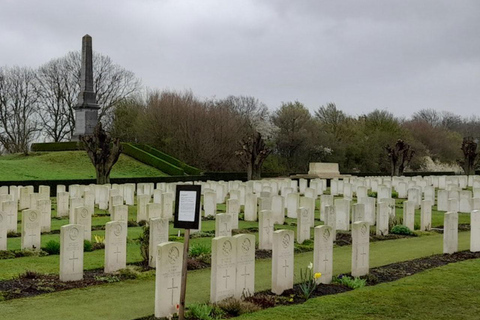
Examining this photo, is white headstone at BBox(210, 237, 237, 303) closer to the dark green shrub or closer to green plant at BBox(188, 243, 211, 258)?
green plant at BBox(188, 243, 211, 258)

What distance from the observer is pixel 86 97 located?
43625 millimetres

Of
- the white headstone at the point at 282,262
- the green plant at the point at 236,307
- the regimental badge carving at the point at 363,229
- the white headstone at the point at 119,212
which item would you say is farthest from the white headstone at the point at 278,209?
the green plant at the point at 236,307

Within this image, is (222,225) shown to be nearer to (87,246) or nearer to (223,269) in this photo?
(87,246)

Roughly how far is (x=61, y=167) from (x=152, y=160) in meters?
6.69

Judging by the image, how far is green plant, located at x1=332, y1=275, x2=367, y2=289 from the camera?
338 inches

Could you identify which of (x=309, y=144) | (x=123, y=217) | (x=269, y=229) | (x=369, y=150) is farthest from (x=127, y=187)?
(x=369, y=150)

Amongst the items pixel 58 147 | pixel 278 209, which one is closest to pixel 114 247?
pixel 278 209

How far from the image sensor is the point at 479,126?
91.6 m

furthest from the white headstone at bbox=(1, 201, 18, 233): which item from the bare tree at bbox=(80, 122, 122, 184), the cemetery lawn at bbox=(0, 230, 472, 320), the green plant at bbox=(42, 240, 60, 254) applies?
the bare tree at bbox=(80, 122, 122, 184)

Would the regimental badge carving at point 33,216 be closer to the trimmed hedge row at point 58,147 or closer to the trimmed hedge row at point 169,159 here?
the trimmed hedge row at point 169,159

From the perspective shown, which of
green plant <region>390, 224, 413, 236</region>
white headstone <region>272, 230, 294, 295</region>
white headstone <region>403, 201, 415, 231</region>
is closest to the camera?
white headstone <region>272, 230, 294, 295</region>

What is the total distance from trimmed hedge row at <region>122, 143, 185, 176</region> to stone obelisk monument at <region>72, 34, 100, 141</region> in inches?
137

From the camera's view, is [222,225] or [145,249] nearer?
[145,249]

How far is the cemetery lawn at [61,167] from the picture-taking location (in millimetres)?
37031
